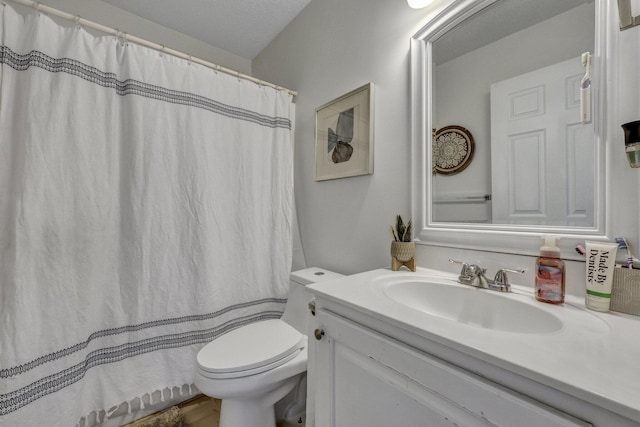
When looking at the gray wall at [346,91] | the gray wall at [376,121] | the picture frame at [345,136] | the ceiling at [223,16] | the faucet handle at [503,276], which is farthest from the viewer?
the ceiling at [223,16]

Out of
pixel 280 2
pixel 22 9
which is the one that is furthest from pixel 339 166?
pixel 22 9

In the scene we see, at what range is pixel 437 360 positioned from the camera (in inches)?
20.1

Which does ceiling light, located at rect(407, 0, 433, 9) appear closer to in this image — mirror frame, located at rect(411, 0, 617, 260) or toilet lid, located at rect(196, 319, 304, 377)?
mirror frame, located at rect(411, 0, 617, 260)

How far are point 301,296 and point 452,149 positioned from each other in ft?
3.22

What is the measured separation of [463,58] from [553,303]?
0.89 metres

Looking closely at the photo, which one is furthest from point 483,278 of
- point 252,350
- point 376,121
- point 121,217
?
point 121,217

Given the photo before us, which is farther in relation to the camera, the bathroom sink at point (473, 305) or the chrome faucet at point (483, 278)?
the chrome faucet at point (483, 278)

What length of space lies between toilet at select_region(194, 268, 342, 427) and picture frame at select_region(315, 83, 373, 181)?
77 centimetres

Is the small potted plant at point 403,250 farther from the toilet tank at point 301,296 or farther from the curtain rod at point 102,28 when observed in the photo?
the curtain rod at point 102,28

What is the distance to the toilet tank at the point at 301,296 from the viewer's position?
4.22 feet

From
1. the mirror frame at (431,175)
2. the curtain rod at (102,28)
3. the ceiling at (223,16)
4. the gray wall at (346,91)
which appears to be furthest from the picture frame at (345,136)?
the ceiling at (223,16)

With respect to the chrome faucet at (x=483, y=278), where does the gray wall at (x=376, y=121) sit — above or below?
above

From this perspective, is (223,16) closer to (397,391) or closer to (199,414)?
(397,391)

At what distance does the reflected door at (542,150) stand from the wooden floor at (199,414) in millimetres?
1428
